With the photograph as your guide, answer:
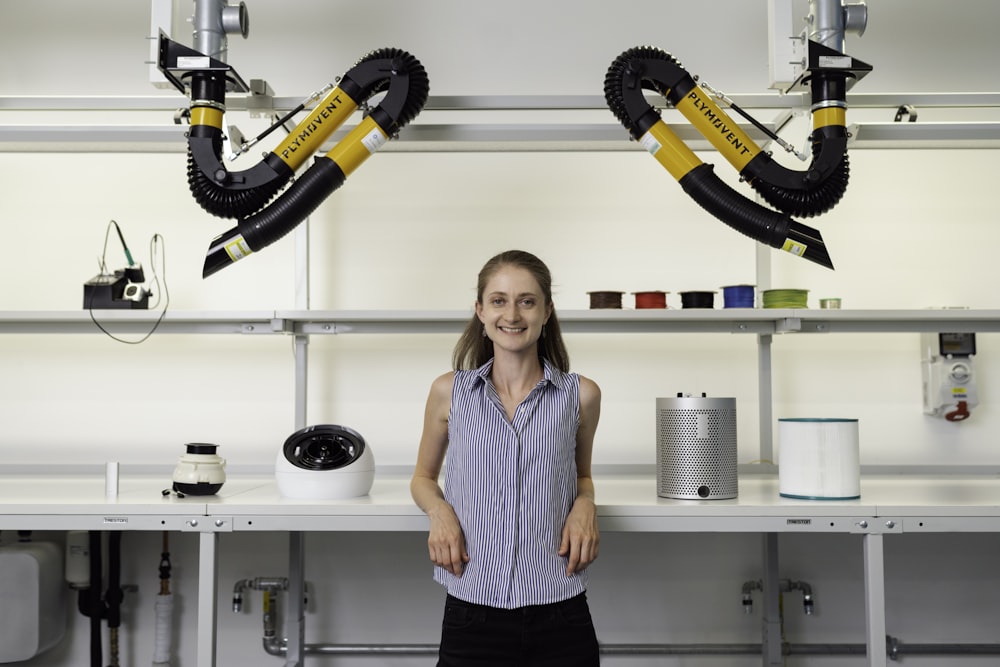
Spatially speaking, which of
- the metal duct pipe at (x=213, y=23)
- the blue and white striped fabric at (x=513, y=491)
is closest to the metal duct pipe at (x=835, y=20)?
the blue and white striped fabric at (x=513, y=491)

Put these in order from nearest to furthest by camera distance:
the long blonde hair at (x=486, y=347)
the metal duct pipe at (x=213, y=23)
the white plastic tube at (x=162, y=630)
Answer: the long blonde hair at (x=486, y=347)
the metal duct pipe at (x=213, y=23)
the white plastic tube at (x=162, y=630)

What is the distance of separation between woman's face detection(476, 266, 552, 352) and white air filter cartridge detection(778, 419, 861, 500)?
71 cm

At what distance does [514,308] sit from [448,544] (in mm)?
451

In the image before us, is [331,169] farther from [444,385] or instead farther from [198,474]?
[198,474]

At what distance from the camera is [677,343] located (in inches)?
107

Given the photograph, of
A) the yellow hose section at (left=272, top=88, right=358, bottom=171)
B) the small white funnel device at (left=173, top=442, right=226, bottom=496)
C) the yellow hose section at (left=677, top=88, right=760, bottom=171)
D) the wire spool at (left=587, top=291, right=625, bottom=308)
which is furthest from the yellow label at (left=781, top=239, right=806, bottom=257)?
the small white funnel device at (left=173, top=442, right=226, bottom=496)

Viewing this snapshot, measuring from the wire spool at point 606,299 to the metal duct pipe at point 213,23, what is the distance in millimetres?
1175

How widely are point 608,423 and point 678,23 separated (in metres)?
1.36

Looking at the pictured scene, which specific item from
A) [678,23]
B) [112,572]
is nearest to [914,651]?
[678,23]

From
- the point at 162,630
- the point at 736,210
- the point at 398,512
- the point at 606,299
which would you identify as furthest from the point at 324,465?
the point at 162,630

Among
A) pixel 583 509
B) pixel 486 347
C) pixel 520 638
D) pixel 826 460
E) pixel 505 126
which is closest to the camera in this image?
pixel 520 638

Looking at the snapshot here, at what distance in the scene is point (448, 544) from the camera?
149 centimetres

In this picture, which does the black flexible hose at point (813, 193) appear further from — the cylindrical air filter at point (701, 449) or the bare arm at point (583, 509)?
the bare arm at point (583, 509)

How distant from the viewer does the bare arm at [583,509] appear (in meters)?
1.49
